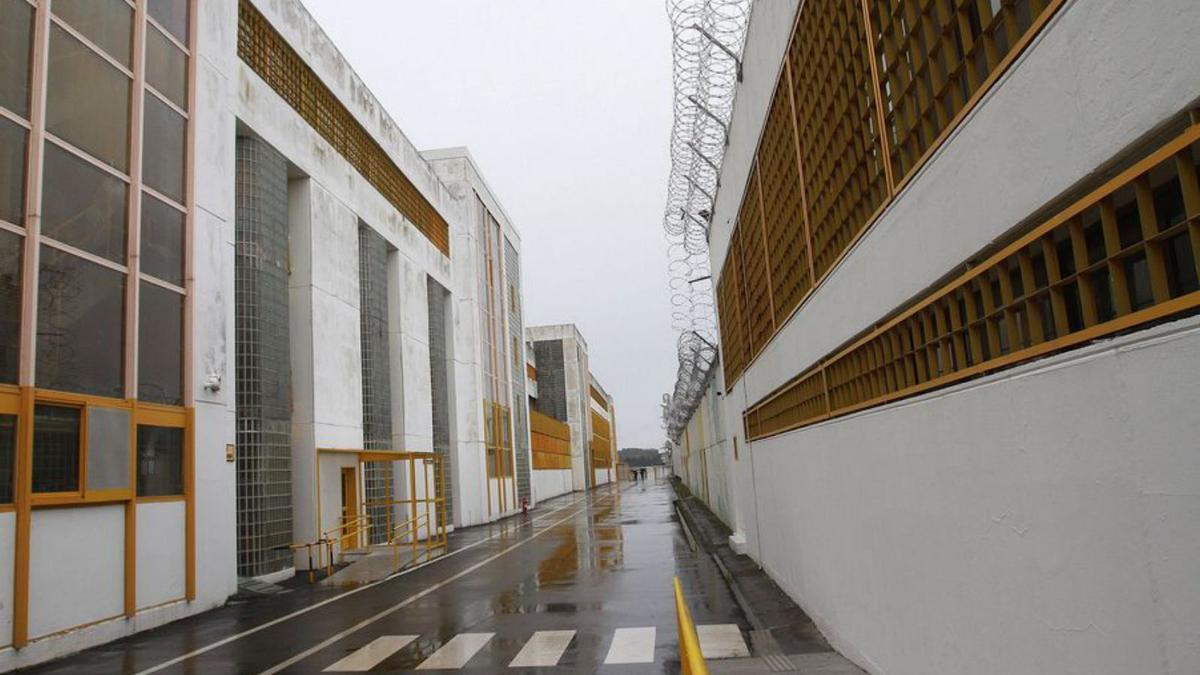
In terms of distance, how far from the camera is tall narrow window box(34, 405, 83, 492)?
1094 centimetres

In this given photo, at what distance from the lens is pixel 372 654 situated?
9.95m

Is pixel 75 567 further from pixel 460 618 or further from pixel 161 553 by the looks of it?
pixel 460 618

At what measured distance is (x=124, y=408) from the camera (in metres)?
12.6

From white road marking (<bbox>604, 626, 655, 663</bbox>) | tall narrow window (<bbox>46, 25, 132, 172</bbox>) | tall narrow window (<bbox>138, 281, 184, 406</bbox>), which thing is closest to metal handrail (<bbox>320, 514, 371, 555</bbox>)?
tall narrow window (<bbox>138, 281, 184, 406</bbox>)

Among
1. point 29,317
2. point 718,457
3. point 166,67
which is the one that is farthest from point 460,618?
point 718,457

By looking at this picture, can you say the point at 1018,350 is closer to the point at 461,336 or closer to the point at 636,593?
the point at 636,593

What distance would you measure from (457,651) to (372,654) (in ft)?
3.24

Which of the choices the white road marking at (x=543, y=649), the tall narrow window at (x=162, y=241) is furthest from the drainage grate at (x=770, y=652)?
the tall narrow window at (x=162, y=241)

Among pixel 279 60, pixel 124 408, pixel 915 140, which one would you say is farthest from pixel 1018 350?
pixel 279 60

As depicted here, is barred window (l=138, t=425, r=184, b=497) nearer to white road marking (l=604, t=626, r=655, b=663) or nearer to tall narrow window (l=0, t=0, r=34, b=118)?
tall narrow window (l=0, t=0, r=34, b=118)

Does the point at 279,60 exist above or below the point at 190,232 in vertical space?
above

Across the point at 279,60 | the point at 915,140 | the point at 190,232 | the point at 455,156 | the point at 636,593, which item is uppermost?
the point at 455,156

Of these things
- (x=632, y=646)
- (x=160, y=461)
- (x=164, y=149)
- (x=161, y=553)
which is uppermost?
(x=164, y=149)

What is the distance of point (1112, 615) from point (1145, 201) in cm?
142
